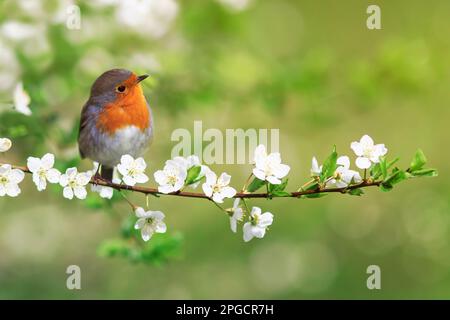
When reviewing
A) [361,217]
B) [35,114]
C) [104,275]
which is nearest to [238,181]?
[361,217]

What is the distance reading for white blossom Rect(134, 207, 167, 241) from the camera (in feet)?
7.16

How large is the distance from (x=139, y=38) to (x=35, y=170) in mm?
2153

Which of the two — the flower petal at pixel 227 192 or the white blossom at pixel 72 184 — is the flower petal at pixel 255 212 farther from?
the white blossom at pixel 72 184

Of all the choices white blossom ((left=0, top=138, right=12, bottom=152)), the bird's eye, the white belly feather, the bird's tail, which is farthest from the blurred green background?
white blossom ((left=0, top=138, right=12, bottom=152))

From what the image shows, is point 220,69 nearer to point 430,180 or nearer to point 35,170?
point 35,170

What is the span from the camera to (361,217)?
19.2ft

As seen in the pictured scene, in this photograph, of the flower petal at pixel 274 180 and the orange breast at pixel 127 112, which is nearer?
the flower petal at pixel 274 180

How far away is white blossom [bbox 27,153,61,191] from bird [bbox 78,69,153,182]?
0.64 metres

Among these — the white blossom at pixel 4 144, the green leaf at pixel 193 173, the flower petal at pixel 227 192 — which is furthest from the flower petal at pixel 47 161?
the flower petal at pixel 227 192

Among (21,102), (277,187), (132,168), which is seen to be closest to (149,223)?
(132,168)

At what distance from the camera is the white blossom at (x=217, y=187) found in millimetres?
2066

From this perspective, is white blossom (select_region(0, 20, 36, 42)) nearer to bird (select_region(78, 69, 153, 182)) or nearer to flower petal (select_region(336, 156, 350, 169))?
bird (select_region(78, 69, 153, 182))

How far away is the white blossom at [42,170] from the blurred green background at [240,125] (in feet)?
2.35

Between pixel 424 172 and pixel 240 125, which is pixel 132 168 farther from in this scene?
pixel 240 125
